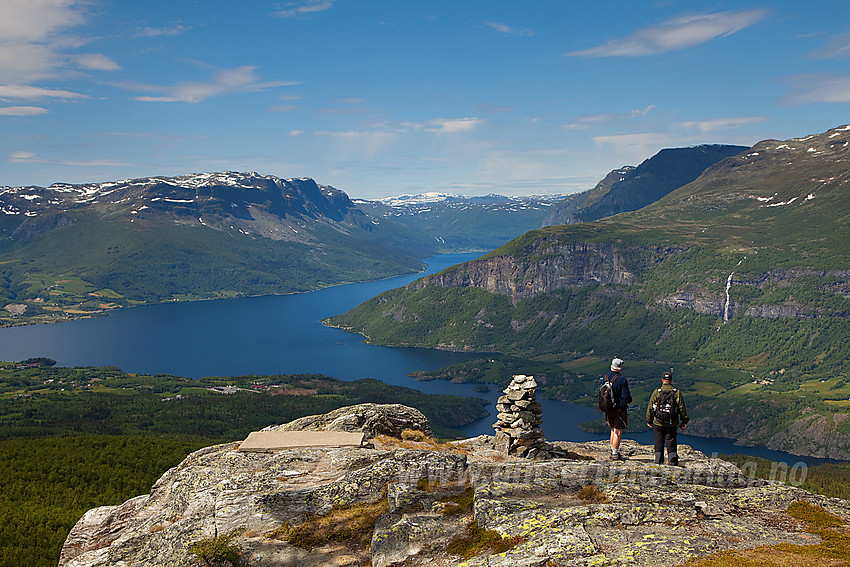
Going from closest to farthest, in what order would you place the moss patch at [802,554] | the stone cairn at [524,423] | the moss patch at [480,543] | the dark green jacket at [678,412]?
the moss patch at [802,554] → the moss patch at [480,543] → the dark green jacket at [678,412] → the stone cairn at [524,423]

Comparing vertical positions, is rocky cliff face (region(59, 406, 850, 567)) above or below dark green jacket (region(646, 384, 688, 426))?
below

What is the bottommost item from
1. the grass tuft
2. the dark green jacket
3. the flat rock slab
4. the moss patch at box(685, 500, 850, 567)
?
the flat rock slab

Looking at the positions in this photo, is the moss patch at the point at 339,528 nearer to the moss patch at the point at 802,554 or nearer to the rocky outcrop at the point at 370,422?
the rocky outcrop at the point at 370,422

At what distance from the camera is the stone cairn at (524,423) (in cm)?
3306

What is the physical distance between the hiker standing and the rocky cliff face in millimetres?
1275

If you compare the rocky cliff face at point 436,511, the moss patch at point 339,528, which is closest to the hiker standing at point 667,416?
the rocky cliff face at point 436,511

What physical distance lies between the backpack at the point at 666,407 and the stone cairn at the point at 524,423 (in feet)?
22.9

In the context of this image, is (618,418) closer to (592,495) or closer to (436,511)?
(592,495)

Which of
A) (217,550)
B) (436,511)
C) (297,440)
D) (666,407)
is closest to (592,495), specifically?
(666,407)

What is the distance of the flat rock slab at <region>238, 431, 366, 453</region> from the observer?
33.9 meters

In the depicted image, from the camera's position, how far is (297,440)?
35281 millimetres

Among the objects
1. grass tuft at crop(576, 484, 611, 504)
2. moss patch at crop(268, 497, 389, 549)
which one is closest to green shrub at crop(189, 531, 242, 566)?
moss patch at crop(268, 497, 389, 549)

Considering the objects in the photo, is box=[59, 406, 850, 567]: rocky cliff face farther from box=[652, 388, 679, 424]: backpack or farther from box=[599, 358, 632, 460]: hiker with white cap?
box=[652, 388, 679, 424]: backpack

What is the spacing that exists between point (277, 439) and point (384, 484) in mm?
10893
